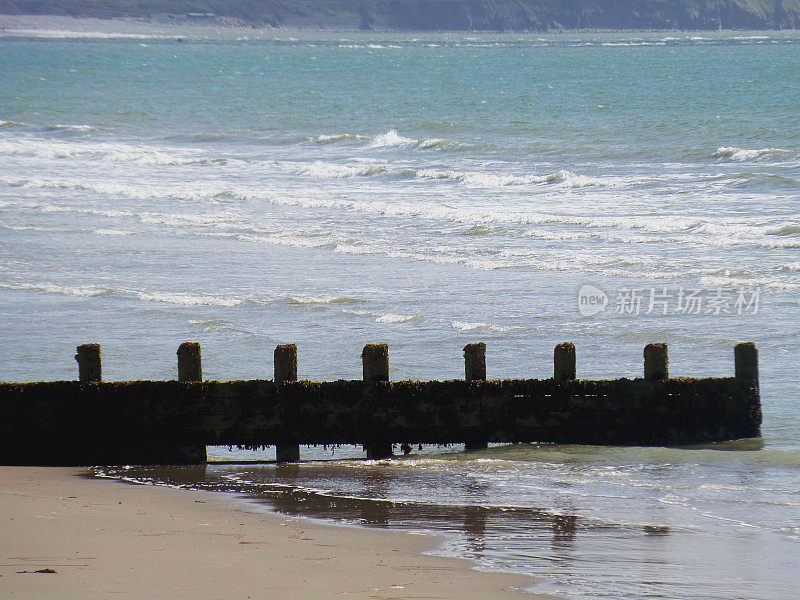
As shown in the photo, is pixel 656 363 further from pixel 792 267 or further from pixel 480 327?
pixel 792 267

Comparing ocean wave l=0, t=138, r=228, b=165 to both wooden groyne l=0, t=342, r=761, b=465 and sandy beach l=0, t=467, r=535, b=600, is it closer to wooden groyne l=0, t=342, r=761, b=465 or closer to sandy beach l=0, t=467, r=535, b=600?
wooden groyne l=0, t=342, r=761, b=465

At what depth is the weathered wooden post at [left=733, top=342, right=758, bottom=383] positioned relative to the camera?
1030 centimetres

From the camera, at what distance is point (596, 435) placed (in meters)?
10.2

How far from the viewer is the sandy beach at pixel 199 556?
6477 millimetres

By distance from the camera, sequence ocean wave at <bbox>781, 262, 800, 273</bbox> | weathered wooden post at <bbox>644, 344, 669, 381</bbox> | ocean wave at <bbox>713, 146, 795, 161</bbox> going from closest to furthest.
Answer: weathered wooden post at <bbox>644, 344, 669, 381</bbox>, ocean wave at <bbox>781, 262, 800, 273</bbox>, ocean wave at <bbox>713, 146, 795, 161</bbox>

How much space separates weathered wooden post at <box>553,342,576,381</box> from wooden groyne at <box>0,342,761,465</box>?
0.01m

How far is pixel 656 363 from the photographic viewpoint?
10203mm

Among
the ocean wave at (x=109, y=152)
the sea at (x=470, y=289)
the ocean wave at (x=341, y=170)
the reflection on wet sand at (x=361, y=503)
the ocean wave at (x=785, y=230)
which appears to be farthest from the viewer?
the ocean wave at (x=109, y=152)

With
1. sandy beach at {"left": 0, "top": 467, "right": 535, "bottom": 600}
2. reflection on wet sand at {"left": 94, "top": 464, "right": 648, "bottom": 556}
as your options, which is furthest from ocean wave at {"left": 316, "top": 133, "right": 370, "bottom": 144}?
sandy beach at {"left": 0, "top": 467, "right": 535, "bottom": 600}

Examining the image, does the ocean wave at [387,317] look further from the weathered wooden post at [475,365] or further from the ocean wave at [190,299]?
the weathered wooden post at [475,365]

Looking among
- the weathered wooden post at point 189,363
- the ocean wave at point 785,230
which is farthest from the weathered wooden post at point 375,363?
the ocean wave at point 785,230

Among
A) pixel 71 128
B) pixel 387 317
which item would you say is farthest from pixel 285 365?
pixel 71 128

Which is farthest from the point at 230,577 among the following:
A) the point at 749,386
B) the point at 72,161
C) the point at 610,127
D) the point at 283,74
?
the point at 283,74

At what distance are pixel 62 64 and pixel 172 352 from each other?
121 meters
